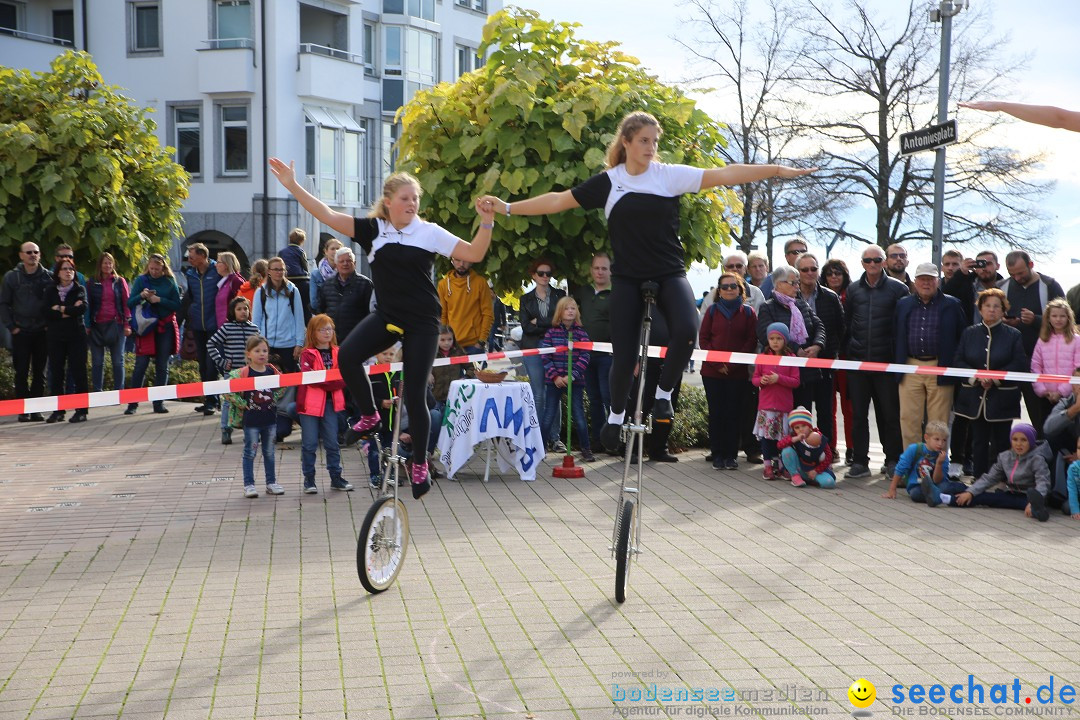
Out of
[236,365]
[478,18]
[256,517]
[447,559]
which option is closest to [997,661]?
[447,559]

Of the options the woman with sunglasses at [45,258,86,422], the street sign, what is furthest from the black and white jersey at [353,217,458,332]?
the woman with sunglasses at [45,258,86,422]

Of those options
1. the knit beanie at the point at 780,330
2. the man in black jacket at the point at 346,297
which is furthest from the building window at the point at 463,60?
the knit beanie at the point at 780,330

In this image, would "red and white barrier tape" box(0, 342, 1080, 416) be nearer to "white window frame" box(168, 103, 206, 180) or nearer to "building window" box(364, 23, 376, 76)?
"white window frame" box(168, 103, 206, 180)

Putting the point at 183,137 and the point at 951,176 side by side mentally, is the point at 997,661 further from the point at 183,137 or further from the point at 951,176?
the point at 183,137

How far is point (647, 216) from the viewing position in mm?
6414

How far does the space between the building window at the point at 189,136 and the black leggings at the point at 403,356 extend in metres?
29.5

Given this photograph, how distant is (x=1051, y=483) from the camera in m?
9.57

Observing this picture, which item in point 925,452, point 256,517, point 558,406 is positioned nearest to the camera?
point 256,517

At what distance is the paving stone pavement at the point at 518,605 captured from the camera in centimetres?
482

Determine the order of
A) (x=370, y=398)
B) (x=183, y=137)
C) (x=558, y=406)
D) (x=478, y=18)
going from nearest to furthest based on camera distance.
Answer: (x=370, y=398) → (x=558, y=406) → (x=183, y=137) → (x=478, y=18)

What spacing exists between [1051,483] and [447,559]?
5.22 metres

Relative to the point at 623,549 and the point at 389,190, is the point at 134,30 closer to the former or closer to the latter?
the point at 389,190

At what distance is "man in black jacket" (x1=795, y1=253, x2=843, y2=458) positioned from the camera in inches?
459

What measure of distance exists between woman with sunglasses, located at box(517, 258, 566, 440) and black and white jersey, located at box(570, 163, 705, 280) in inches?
219
